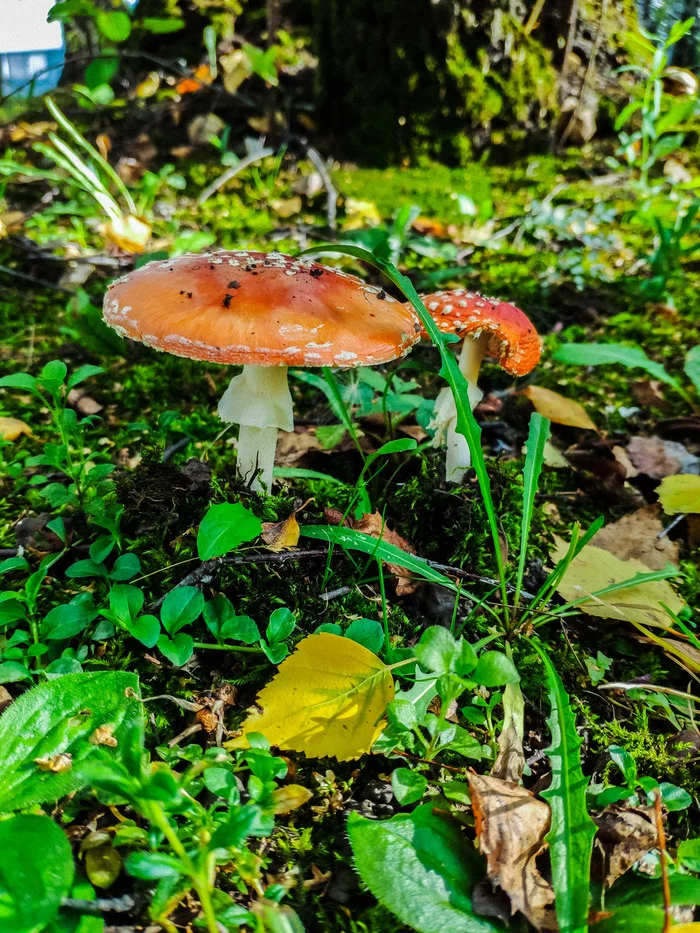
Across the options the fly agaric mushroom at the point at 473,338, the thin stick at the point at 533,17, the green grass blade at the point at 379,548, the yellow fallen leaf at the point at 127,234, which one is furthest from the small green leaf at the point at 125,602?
the thin stick at the point at 533,17

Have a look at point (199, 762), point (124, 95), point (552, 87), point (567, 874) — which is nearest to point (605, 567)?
point (567, 874)

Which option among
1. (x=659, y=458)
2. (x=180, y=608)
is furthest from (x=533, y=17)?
(x=180, y=608)

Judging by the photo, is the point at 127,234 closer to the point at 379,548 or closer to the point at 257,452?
the point at 257,452

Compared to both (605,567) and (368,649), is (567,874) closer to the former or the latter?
(368,649)

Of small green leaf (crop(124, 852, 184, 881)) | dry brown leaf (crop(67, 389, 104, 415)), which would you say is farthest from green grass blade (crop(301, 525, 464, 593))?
dry brown leaf (crop(67, 389, 104, 415))

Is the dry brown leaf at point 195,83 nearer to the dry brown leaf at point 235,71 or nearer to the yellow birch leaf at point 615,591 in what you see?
the dry brown leaf at point 235,71
